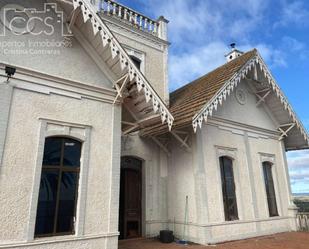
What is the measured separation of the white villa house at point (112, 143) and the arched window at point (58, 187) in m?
0.02

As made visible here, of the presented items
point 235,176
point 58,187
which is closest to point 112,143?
point 58,187

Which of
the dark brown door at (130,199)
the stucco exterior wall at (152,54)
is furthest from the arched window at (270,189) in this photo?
the dark brown door at (130,199)

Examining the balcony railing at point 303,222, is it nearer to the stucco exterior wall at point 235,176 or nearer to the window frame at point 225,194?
the stucco exterior wall at point 235,176

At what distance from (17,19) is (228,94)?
6932mm

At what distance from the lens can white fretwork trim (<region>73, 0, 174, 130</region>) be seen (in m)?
5.95

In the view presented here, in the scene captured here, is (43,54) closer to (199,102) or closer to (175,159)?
(199,102)

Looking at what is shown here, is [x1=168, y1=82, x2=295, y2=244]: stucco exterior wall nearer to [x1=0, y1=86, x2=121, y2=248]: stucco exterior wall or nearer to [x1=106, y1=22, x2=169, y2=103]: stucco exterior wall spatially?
[x1=106, y1=22, x2=169, y2=103]: stucco exterior wall

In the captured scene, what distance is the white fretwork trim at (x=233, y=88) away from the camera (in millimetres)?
7609

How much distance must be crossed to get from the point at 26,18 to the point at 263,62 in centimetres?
850

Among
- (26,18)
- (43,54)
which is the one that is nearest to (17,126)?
(43,54)

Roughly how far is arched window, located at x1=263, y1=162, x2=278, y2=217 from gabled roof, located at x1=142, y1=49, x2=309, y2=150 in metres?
1.83

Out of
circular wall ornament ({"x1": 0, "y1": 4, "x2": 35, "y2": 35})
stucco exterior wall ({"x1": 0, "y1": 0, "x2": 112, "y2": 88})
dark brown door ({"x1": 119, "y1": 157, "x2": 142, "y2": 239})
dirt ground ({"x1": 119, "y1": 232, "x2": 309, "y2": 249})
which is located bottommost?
dirt ground ({"x1": 119, "y1": 232, "x2": 309, "y2": 249})

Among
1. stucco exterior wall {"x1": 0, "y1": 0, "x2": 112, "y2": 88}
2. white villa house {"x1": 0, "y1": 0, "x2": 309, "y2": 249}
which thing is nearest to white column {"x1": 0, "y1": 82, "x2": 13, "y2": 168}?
white villa house {"x1": 0, "y1": 0, "x2": 309, "y2": 249}

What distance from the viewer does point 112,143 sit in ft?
21.7
